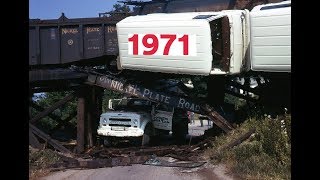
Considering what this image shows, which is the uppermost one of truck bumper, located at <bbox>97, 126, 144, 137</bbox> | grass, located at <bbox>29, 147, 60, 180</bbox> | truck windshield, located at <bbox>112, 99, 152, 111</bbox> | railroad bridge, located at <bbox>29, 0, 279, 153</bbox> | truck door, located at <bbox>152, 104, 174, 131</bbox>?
railroad bridge, located at <bbox>29, 0, 279, 153</bbox>

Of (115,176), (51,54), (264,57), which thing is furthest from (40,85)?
(264,57)

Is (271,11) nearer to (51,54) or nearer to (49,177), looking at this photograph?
(49,177)

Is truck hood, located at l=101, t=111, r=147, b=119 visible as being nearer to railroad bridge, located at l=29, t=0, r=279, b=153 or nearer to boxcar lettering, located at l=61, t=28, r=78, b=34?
railroad bridge, located at l=29, t=0, r=279, b=153

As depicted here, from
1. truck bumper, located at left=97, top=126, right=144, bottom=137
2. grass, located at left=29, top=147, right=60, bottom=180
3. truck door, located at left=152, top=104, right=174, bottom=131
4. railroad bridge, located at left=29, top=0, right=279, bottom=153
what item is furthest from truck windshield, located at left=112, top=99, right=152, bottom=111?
grass, located at left=29, top=147, right=60, bottom=180

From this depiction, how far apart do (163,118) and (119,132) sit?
1.61 m

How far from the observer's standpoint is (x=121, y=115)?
11.5 meters

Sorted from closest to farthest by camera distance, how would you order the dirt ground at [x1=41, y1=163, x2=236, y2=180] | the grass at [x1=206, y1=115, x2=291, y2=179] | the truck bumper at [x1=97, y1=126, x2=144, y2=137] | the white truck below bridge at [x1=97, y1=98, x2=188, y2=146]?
the grass at [x1=206, y1=115, x2=291, y2=179] → the dirt ground at [x1=41, y1=163, x2=236, y2=180] → the truck bumper at [x1=97, y1=126, x2=144, y2=137] → the white truck below bridge at [x1=97, y1=98, x2=188, y2=146]

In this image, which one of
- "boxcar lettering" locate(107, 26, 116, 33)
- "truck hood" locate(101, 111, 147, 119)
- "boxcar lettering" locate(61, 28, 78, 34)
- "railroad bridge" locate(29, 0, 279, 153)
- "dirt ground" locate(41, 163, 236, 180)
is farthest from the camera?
"boxcar lettering" locate(61, 28, 78, 34)

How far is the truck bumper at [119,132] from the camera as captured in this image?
36.2 ft

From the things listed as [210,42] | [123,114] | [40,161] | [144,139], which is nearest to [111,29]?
[123,114]

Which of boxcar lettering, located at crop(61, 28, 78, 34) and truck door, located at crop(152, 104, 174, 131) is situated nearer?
truck door, located at crop(152, 104, 174, 131)

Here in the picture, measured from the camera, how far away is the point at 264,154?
7.83 meters

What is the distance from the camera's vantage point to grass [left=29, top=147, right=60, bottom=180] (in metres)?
8.17

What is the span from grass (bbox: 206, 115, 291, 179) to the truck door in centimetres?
291
